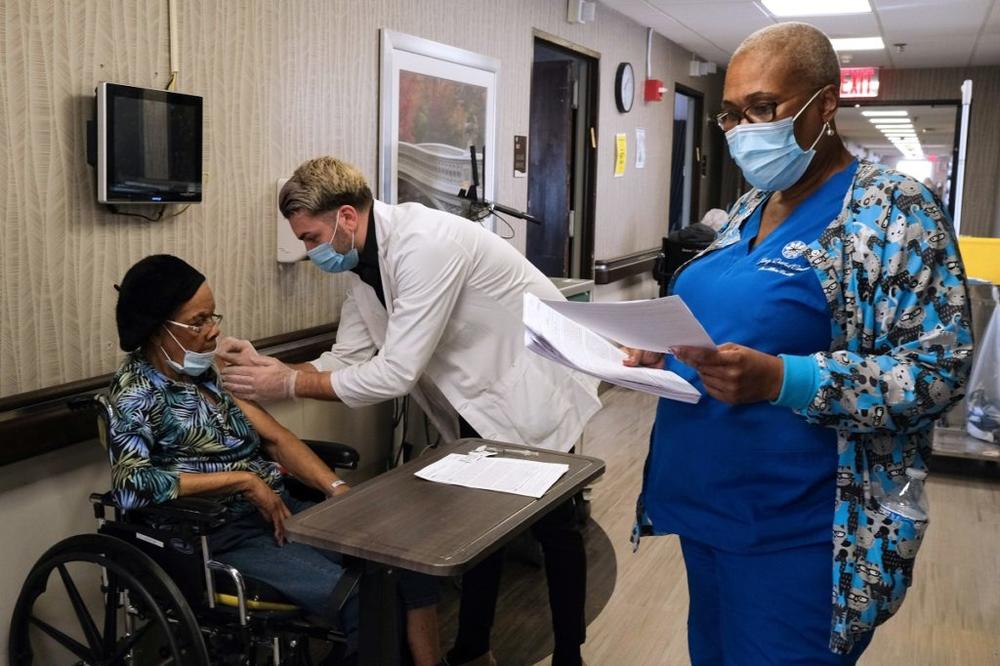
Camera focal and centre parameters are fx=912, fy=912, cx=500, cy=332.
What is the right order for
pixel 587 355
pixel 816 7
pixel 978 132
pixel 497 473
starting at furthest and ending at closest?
1. pixel 978 132
2. pixel 816 7
3. pixel 497 473
4. pixel 587 355

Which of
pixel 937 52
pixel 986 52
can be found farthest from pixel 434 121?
pixel 986 52

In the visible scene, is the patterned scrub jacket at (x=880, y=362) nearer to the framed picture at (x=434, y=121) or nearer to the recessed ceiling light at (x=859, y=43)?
the framed picture at (x=434, y=121)

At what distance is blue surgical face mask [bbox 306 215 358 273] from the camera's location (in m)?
2.31

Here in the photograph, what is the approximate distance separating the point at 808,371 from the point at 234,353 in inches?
62.3

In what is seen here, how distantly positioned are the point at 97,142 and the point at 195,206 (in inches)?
15.8

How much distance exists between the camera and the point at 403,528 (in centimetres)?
167

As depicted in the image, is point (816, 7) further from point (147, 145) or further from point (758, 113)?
point (758, 113)

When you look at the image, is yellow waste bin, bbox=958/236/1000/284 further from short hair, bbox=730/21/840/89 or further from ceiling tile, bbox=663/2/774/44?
short hair, bbox=730/21/840/89

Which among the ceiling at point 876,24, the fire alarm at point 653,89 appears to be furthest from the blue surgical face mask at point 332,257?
the fire alarm at point 653,89

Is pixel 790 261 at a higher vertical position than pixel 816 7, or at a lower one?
lower

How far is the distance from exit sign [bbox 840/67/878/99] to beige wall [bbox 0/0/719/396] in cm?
470

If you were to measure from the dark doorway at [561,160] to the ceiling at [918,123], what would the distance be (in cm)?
331

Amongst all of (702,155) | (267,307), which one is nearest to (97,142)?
(267,307)

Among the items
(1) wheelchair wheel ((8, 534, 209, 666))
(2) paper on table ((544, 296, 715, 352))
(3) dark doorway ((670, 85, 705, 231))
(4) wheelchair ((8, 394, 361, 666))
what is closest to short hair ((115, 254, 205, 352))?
(4) wheelchair ((8, 394, 361, 666))
